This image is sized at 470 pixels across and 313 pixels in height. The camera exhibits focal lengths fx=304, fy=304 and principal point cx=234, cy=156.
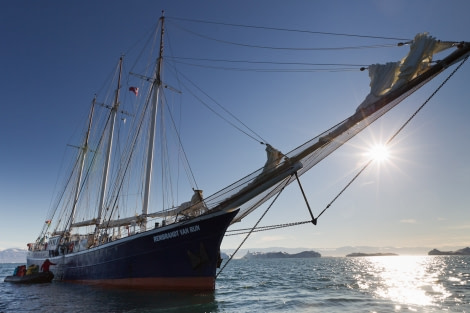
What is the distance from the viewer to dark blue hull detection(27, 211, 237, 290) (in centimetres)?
1831

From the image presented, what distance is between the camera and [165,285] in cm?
1903

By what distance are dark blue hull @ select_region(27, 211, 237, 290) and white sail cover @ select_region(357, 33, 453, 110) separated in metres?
10.2

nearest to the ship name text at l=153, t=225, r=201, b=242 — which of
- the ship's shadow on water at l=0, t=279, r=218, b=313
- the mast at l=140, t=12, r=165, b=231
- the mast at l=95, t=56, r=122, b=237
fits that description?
the ship's shadow on water at l=0, t=279, r=218, b=313

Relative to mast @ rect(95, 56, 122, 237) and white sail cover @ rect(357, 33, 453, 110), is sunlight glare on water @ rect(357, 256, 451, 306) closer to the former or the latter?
white sail cover @ rect(357, 33, 453, 110)

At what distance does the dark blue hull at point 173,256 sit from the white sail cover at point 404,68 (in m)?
10.2

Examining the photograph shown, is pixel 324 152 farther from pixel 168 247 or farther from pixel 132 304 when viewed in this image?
pixel 132 304

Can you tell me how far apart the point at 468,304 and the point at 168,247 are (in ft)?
56.8

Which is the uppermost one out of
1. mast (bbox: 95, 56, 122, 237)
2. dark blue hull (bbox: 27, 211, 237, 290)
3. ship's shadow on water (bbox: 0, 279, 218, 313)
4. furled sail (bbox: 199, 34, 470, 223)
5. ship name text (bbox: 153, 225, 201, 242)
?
mast (bbox: 95, 56, 122, 237)

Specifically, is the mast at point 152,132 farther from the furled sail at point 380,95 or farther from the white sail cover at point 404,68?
→ the white sail cover at point 404,68

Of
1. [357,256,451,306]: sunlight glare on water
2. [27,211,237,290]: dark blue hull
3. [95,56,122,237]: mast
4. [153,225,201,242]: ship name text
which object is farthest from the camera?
[95,56,122,237]: mast

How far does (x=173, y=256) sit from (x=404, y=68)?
1597 centimetres

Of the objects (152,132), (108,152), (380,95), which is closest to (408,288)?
(380,95)

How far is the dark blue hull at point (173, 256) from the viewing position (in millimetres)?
18312

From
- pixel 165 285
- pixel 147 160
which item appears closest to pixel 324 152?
pixel 165 285
